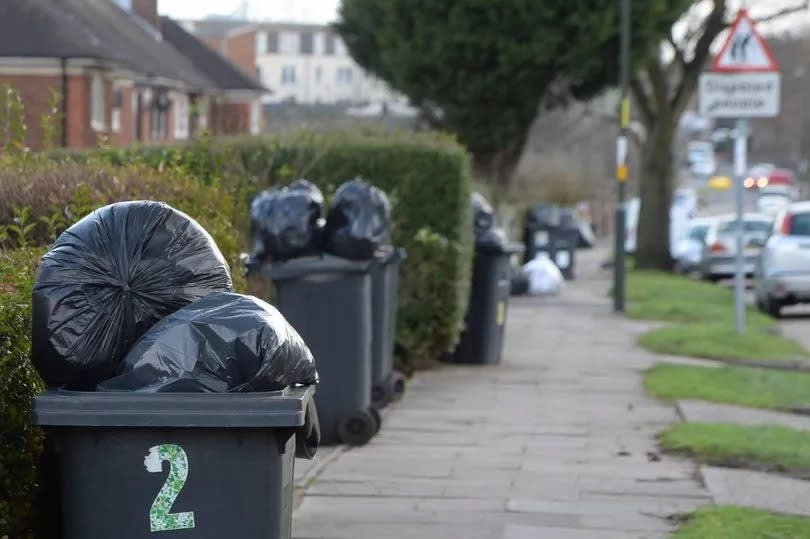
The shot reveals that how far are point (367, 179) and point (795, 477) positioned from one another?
531cm

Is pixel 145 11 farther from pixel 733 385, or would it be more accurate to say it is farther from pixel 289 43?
pixel 289 43

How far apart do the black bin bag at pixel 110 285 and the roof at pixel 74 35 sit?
87.0 ft

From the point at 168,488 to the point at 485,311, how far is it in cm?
983

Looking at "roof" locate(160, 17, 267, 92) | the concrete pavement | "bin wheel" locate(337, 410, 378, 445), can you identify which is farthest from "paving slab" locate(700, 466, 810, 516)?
"roof" locate(160, 17, 267, 92)

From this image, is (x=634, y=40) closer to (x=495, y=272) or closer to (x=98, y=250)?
(x=495, y=272)

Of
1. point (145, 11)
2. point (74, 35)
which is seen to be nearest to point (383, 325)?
point (74, 35)

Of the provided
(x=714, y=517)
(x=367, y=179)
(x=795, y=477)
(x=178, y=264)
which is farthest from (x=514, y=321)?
(x=178, y=264)

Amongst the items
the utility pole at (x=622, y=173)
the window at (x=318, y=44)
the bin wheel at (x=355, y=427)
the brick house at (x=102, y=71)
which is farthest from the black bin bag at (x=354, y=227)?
the window at (x=318, y=44)

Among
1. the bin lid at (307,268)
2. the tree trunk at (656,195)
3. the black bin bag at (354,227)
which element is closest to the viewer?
the bin lid at (307,268)

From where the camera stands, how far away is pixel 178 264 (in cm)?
465

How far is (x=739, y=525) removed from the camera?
6.67 m

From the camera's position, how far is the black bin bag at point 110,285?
439 cm

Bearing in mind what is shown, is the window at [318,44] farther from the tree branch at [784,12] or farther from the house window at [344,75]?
the tree branch at [784,12]

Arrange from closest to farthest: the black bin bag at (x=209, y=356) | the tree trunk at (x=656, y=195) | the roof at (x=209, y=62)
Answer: the black bin bag at (x=209, y=356) → the tree trunk at (x=656, y=195) → the roof at (x=209, y=62)
